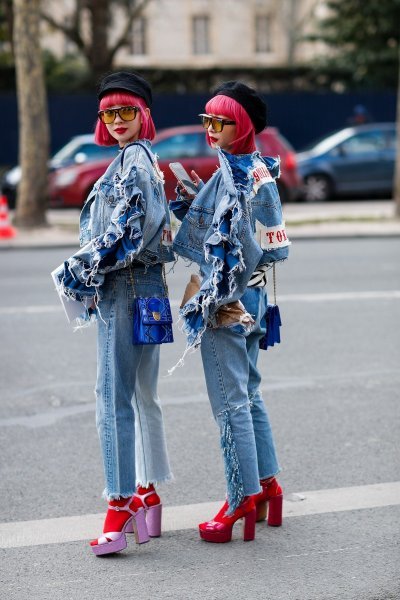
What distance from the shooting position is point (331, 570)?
411 cm

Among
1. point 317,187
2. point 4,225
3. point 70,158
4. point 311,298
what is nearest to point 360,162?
point 317,187

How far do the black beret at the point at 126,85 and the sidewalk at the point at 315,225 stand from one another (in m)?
11.6

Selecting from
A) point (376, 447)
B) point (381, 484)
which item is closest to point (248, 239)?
point (381, 484)

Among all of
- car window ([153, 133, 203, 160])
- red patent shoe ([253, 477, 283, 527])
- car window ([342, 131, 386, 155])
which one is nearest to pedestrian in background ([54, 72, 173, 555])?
red patent shoe ([253, 477, 283, 527])

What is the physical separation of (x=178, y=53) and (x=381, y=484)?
146ft

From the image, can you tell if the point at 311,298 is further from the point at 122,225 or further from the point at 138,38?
the point at 138,38

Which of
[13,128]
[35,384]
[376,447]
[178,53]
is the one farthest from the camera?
A: [178,53]

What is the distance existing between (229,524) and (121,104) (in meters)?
1.71

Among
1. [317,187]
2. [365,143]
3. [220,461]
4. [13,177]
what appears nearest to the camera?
[220,461]

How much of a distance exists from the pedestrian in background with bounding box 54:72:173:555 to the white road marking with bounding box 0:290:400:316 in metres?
5.43

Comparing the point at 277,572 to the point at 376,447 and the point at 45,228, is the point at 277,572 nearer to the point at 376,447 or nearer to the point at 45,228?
the point at 376,447

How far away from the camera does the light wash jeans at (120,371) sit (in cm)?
423

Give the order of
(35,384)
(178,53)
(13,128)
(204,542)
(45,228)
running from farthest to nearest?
(178,53) → (13,128) → (45,228) → (35,384) → (204,542)

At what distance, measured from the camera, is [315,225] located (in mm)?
17797
